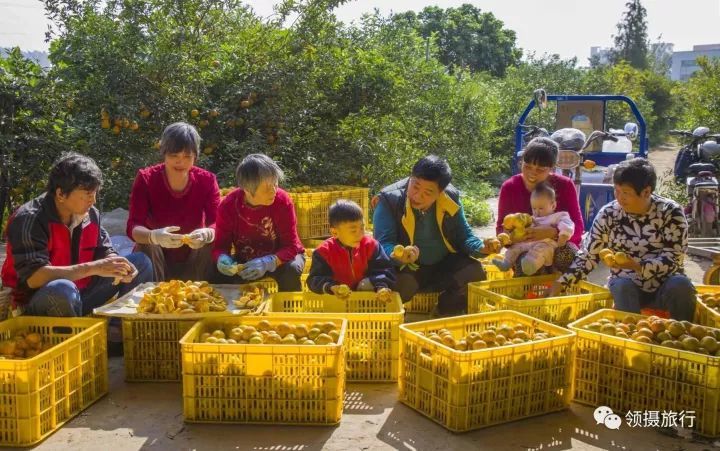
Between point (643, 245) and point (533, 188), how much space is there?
97 centimetres

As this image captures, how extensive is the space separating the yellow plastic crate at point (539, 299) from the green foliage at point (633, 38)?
4345cm

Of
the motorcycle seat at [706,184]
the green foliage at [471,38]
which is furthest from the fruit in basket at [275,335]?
the green foliage at [471,38]

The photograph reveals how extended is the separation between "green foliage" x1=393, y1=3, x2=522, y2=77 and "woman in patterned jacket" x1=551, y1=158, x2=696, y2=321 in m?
26.0

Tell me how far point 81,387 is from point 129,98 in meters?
4.13

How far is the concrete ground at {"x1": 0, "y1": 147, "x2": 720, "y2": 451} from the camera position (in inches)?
121

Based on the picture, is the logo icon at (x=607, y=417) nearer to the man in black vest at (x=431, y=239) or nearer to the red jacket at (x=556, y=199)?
the man in black vest at (x=431, y=239)

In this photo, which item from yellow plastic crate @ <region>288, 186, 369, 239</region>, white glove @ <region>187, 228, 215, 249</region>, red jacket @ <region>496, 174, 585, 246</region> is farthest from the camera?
yellow plastic crate @ <region>288, 186, 369, 239</region>

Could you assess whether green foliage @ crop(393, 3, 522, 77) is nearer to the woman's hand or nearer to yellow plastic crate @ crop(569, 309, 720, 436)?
the woman's hand

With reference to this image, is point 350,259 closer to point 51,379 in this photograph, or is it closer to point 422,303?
point 422,303

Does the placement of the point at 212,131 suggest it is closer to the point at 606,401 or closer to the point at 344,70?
the point at 344,70

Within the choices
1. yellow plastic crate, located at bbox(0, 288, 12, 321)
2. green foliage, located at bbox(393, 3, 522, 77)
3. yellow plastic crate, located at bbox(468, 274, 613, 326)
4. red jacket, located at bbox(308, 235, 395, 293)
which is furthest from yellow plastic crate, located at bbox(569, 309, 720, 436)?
green foliage, located at bbox(393, 3, 522, 77)

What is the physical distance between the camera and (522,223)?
464 cm

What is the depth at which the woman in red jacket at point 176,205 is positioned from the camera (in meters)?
4.49

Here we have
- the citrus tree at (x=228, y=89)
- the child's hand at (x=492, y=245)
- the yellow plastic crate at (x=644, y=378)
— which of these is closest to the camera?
the yellow plastic crate at (x=644, y=378)
